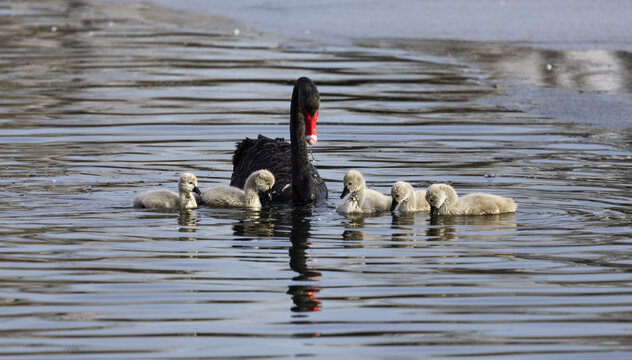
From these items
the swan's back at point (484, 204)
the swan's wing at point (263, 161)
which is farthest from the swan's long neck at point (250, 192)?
the swan's back at point (484, 204)

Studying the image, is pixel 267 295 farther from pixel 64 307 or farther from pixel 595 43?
pixel 595 43

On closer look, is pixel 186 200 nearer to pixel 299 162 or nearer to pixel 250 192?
pixel 250 192

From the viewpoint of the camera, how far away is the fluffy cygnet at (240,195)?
8.59 m

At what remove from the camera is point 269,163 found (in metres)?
9.50

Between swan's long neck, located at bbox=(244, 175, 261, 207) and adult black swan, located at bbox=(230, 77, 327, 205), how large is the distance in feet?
1.05

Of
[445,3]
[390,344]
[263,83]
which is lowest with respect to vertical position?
[390,344]

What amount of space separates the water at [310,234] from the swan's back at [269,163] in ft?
1.24

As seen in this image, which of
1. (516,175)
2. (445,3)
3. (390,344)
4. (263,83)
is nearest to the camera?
(390,344)

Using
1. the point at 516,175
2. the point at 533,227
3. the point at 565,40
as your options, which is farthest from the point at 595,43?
the point at 533,227

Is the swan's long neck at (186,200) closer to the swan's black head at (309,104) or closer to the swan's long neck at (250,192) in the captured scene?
the swan's long neck at (250,192)

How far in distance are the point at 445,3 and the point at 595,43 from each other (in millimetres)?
6025

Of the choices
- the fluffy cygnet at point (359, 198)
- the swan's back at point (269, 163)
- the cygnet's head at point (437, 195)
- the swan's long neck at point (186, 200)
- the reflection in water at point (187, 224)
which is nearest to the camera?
the reflection in water at point (187, 224)

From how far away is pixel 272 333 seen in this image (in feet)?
16.9

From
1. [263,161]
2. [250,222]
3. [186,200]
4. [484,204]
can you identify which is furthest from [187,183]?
[484,204]
